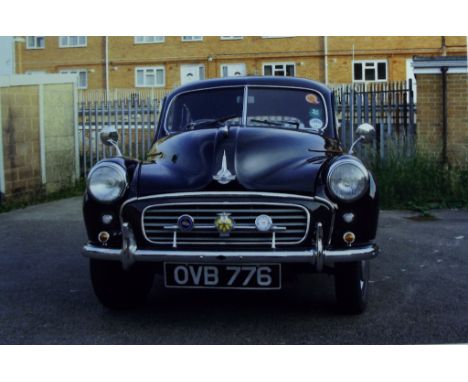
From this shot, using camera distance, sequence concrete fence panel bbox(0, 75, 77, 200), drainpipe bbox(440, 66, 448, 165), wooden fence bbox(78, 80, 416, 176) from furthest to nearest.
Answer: drainpipe bbox(440, 66, 448, 165) → wooden fence bbox(78, 80, 416, 176) → concrete fence panel bbox(0, 75, 77, 200)

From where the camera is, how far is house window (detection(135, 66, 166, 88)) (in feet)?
105

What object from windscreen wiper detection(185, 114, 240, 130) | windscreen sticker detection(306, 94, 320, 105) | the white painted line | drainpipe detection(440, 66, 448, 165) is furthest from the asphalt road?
drainpipe detection(440, 66, 448, 165)

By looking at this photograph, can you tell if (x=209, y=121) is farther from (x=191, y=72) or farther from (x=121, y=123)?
(x=191, y=72)

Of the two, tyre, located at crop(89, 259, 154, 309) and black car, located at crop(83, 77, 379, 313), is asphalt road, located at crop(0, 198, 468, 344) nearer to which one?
tyre, located at crop(89, 259, 154, 309)

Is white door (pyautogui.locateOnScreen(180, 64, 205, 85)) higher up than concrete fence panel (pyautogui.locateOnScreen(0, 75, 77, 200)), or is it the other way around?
white door (pyautogui.locateOnScreen(180, 64, 205, 85))

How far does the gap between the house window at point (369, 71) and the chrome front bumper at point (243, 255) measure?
86.3ft

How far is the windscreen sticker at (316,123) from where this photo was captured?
5.26 metres

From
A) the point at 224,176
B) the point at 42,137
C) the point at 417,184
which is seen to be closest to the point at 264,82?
the point at 224,176

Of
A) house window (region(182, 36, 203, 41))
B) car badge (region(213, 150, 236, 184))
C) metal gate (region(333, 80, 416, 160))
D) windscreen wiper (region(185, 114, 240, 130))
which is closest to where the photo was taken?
car badge (region(213, 150, 236, 184))

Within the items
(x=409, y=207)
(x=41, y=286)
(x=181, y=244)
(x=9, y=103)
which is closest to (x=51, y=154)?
(x=9, y=103)

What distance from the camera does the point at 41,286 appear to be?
5.48 metres

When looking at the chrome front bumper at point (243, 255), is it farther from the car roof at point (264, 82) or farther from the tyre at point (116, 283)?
the car roof at point (264, 82)

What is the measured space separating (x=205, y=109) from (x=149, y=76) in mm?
27546

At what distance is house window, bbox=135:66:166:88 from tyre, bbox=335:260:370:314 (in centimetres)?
2844
